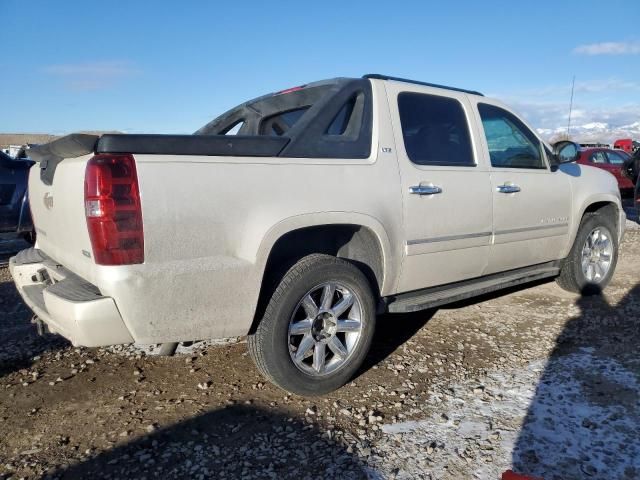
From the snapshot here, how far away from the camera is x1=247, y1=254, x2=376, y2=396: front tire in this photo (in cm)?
→ 287

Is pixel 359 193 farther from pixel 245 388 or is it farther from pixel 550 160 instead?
pixel 550 160

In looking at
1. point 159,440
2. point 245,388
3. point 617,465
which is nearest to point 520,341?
point 617,465

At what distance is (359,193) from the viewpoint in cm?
308

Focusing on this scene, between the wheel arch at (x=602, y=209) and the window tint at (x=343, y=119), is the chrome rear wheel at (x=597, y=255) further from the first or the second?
the window tint at (x=343, y=119)

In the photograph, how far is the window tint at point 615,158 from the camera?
1602 cm

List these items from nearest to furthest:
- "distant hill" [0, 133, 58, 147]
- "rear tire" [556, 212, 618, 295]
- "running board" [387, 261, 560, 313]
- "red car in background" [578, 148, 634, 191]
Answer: "running board" [387, 261, 560, 313] < "rear tire" [556, 212, 618, 295] < "red car in background" [578, 148, 634, 191] < "distant hill" [0, 133, 58, 147]

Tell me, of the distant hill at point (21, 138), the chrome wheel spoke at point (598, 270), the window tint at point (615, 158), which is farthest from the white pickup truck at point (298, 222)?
the distant hill at point (21, 138)

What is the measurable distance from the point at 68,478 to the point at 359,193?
6.85 feet

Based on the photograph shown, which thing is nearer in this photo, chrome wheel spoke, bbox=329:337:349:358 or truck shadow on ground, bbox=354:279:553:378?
chrome wheel spoke, bbox=329:337:349:358

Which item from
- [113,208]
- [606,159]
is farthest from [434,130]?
[606,159]

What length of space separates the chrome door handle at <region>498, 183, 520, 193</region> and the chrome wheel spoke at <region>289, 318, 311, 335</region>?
1931 millimetres

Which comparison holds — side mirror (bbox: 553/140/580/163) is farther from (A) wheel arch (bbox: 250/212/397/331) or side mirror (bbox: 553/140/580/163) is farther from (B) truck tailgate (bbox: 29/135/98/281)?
(B) truck tailgate (bbox: 29/135/98/281)

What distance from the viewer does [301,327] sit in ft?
9.84

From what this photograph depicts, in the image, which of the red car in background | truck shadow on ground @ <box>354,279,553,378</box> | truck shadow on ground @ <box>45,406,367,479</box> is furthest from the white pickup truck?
the red car in background
